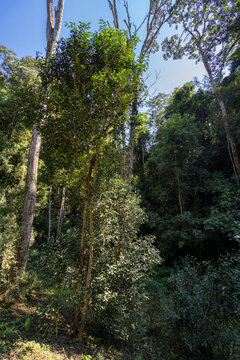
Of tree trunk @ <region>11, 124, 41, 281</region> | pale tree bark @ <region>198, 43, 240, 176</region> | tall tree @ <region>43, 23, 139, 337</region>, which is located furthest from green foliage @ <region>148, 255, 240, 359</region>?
pale tree bark @ <region>198, 43, 240, 176</region>

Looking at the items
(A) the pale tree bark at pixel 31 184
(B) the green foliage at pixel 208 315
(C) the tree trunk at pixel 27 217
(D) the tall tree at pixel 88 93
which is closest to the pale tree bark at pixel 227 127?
(B) the green foliage at pixel 208 315

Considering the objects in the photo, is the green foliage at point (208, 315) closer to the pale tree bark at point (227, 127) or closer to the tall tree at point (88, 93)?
the tall tree at point (88, 93)

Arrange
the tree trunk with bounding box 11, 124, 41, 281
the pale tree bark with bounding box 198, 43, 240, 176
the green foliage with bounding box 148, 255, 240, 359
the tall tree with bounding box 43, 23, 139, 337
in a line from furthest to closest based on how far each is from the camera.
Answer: the pale tree bark with bounding box 198, 43, 240, 176 < the tree trunk with bounding box 11, 124, 41, 281 < the tall tree with bounding box 43, 23, 139, 337 < the green foliage with bounding box 148, 255, 240, 359

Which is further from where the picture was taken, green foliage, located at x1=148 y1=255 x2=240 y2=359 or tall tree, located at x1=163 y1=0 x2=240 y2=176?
tall tree, located at x1=163 y1=0 x2=240 y2=176

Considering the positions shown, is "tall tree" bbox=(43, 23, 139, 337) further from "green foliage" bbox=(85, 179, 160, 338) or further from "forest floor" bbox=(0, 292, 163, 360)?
"forest floor" bbox=(0, 292, 163, 360)

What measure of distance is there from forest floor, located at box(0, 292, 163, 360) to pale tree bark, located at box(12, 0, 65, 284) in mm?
1096

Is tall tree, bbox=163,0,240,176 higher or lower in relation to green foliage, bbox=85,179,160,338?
higher

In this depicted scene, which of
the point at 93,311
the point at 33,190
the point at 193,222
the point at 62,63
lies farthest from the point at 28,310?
the point at 193,222

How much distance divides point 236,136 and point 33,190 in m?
9.56

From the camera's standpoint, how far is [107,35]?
124 inches

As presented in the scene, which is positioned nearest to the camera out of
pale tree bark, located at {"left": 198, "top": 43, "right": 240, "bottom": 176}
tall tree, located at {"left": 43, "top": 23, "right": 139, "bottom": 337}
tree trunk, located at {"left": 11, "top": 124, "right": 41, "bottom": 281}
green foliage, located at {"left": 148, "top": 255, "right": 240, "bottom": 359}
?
green foliage, located at {"left": 148, "top": 255, "right": 240, "bottom": 359}

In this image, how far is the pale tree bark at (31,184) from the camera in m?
4.76

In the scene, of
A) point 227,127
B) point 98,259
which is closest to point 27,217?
point 98,259

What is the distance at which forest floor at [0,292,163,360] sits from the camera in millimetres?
2675
